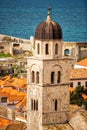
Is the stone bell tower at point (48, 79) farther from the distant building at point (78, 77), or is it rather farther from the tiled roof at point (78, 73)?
the tiled roof at point (78, 73)

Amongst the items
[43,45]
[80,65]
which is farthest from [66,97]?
[80,65]

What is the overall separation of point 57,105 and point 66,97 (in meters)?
0.41

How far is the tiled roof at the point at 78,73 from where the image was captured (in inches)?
1666

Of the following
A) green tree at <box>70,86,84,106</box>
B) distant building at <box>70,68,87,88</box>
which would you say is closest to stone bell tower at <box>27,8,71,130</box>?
green tree at <box>70,86,84,106</box>

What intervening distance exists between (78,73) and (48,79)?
17326mm

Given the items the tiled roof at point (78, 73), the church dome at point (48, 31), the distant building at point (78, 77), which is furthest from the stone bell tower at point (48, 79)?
the tiled roof at point (78, 73)

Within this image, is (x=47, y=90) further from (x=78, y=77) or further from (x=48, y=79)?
(x=78, y=77)

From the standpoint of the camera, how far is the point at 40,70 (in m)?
25.2

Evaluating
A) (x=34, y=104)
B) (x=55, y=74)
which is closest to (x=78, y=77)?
(x=34, y=104)

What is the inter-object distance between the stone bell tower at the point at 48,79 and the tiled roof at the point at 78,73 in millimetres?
16277

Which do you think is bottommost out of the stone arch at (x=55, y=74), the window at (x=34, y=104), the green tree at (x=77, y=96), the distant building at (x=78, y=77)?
the green tree at (x=77, y=96)

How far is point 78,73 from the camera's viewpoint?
42625 mm

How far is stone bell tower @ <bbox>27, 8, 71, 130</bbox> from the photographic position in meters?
25.2

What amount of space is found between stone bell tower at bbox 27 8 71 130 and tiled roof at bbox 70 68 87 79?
16277 mm
